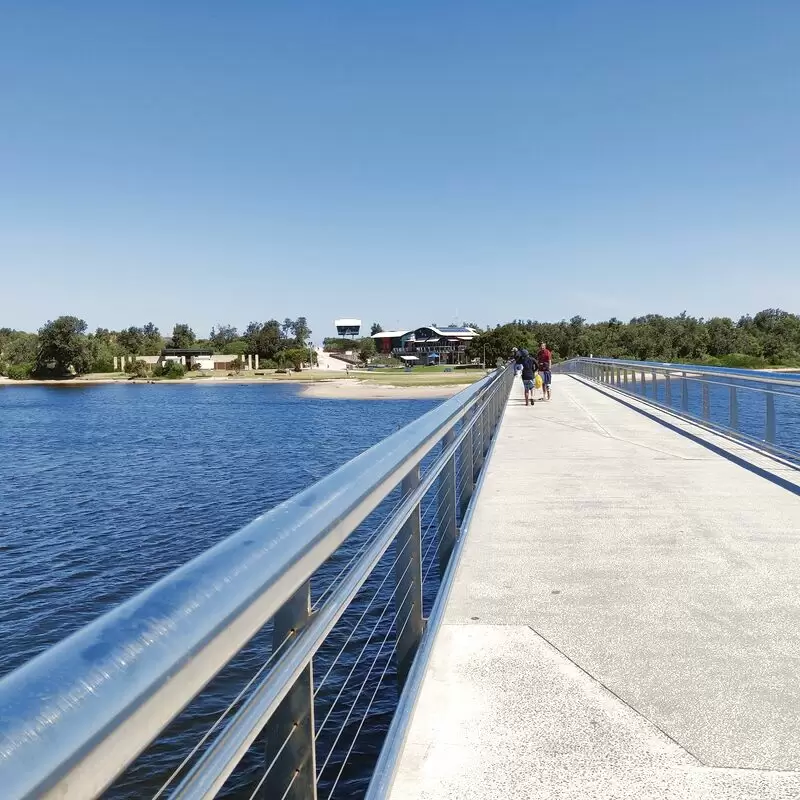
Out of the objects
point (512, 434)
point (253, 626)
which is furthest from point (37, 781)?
point (512, 434)

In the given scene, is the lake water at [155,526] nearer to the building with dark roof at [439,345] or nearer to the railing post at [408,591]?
the railing post at [408,591]

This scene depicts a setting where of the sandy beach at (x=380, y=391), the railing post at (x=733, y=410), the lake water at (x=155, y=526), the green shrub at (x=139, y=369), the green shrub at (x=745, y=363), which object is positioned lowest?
the lake water at (x=155, y=526)

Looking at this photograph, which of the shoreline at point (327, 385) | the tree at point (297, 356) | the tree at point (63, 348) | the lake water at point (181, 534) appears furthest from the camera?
the tree at point (297, 356)

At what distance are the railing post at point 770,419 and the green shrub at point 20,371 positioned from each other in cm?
16353

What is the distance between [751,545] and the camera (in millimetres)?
5832

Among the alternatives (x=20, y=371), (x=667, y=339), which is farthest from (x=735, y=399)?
(x=20, y=371)

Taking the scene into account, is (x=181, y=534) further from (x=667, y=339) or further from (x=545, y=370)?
(x=667, y=339)

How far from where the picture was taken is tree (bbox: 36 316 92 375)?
14975cm

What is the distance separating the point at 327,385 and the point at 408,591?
11200cm

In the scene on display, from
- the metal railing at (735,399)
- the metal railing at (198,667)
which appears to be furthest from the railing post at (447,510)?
the metal railing at (735,399)

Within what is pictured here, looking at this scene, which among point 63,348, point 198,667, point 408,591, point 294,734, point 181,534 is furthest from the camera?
point 63,348

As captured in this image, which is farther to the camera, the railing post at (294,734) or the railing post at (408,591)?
the railing post at (408,591)

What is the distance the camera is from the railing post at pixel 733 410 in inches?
473

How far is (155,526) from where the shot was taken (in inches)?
762
